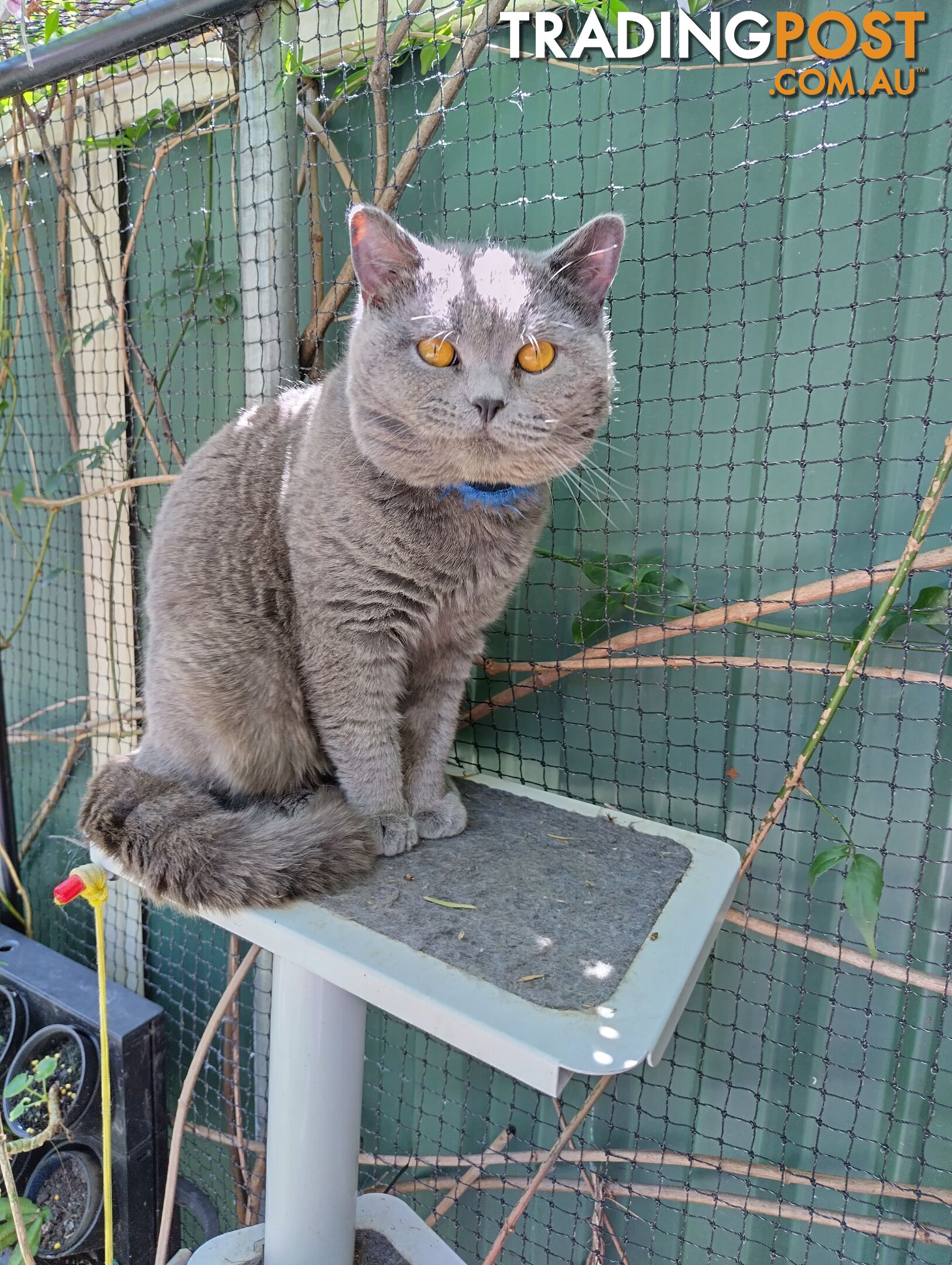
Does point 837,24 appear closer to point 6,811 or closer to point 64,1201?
point 6,811

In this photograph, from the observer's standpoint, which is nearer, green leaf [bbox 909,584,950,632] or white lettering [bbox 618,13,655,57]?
green leaf [bbox 909,584,950,632]

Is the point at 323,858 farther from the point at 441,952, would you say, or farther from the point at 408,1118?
the point at 408,1118

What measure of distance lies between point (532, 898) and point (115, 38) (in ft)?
4.39

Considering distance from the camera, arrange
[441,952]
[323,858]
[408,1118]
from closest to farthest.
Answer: [441,952]
[323,858]
[408,1118]

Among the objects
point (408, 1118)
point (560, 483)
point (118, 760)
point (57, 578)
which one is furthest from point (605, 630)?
point (57, 578)

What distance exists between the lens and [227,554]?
42.3 inches

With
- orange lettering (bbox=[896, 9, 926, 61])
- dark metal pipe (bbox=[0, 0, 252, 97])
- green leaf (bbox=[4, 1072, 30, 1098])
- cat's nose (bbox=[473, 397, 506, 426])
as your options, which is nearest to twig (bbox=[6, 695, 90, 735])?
green leaf (bbox=[4, 1072, 30, 1098])

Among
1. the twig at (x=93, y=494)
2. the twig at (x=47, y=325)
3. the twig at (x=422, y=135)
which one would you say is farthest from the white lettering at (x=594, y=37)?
the twig at (x=47, y=325)

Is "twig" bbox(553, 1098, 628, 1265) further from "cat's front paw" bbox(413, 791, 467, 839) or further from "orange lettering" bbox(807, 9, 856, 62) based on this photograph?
"orange lettering" bbox(807, 9, 856, 62)

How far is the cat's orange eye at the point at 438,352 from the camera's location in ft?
2.84

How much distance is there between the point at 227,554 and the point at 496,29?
0.93m

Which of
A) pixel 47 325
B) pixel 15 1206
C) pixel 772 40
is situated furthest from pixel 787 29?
pixel 15 1206

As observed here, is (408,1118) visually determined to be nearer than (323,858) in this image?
No

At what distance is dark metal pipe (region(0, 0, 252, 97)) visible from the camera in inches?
40.8
